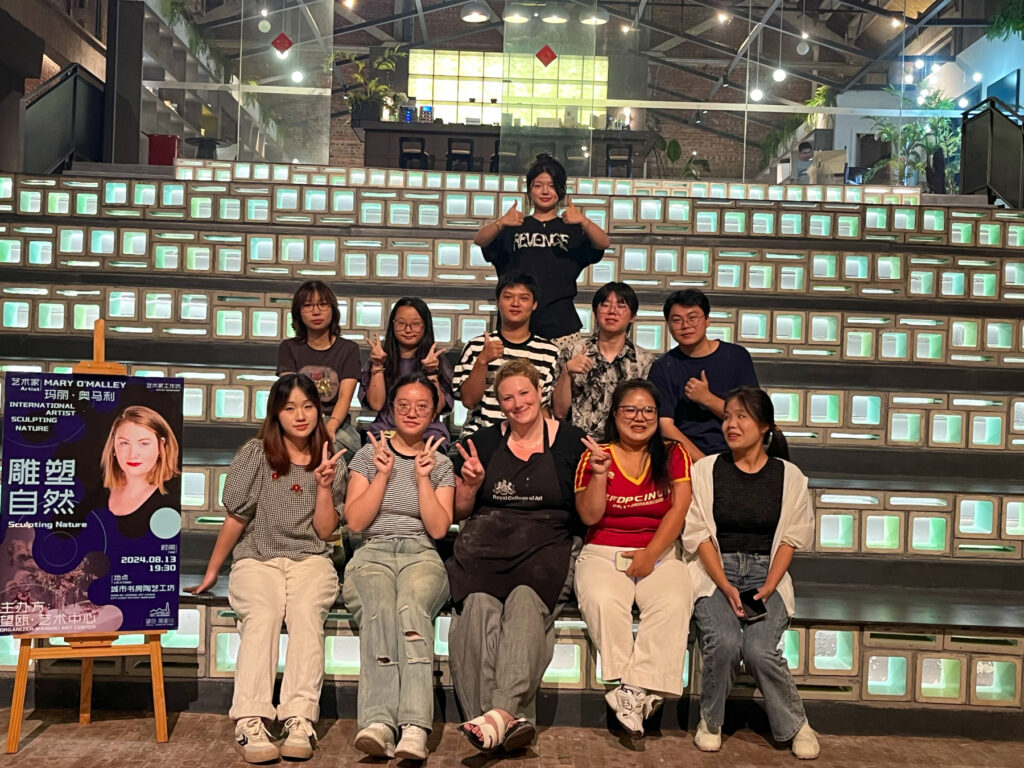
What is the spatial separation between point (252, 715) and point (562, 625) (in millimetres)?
1004

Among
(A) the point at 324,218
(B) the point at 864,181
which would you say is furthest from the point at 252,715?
(B) the point at 864,181

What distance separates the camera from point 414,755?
298 centimetres

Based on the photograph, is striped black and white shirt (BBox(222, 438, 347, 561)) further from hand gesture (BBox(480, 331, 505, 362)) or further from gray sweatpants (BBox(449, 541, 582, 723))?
hand gesture (BBox(480, 331, 505, 362))

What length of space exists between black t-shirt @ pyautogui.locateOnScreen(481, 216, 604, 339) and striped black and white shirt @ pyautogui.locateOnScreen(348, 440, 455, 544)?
132 centimetres

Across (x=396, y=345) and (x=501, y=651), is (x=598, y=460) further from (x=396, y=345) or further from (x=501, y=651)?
(x=396, y=345)

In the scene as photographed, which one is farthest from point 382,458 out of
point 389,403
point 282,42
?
point 282,42

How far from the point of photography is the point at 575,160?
962 centimetres

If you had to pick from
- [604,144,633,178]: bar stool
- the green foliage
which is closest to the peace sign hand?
[604,144,633,178]: bar stool

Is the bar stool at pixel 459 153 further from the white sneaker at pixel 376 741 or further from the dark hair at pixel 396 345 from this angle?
the white sneaker at pixel 376 741

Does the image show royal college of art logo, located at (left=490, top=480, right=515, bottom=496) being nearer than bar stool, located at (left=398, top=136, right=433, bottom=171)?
Yes

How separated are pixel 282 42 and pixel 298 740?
8676 mm

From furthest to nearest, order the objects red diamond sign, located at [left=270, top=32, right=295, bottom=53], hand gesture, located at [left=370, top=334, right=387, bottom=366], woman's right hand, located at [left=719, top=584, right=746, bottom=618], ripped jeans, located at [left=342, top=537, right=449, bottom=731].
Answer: red diamond sign, located at [left=270, top=32, right=295, bottom=53], hand gesture, located at [left=370, top=334, right=387, bottom=366], woman's right hand, located at [left=719, top=584, right=746, bottom=618], ripped jeans, located at [left=342, top=537, right=449, bottom=731]

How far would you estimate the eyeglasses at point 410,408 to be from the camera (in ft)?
11.3

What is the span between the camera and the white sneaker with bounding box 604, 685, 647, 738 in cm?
318
